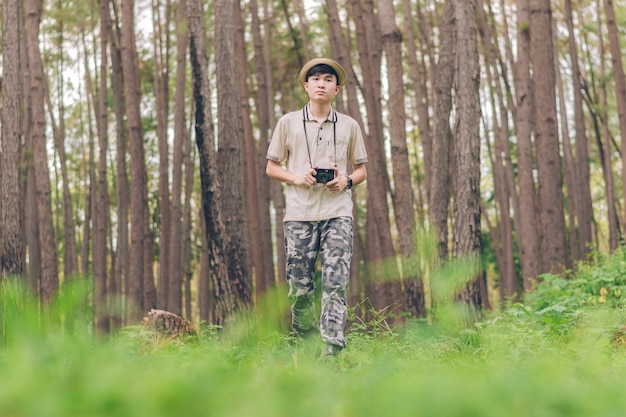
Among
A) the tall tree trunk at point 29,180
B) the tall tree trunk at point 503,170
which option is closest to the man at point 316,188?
the tall tree trunk at point 503,170

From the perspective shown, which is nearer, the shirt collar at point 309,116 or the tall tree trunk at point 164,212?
the shirt collar at point 309,116

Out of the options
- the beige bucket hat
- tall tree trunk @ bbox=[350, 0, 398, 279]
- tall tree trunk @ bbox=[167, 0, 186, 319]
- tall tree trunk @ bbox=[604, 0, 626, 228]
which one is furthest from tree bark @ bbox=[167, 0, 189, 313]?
the beige bucket hat

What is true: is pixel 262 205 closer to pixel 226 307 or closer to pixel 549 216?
pixel 549 216

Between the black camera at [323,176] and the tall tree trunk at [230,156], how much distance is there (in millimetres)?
2736

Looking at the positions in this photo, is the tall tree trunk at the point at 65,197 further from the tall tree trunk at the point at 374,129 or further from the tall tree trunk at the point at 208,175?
the tall tree trunk at the point at 208,175

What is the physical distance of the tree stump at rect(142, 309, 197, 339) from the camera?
6098 mm

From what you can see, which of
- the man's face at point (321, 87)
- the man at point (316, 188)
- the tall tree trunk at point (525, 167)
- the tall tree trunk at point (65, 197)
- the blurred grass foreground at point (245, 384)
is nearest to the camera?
the blurred grass foreground at point (245, 384)

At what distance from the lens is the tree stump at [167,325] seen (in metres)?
6.10

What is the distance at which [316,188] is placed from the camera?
502 centimetres

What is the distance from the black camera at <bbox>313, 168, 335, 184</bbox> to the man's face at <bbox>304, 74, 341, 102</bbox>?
48cm

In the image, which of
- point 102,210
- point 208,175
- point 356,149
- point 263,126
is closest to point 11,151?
point 208,175

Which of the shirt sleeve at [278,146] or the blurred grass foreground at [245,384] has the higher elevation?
the shirt sleeve at [278,146]

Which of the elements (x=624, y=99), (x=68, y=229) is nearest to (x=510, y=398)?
(x=624, y=99)

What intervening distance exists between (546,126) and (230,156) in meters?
4.58
